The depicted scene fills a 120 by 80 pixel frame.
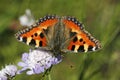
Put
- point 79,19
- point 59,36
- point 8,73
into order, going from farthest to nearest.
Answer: point 79,19, point 59,36, point 8,73

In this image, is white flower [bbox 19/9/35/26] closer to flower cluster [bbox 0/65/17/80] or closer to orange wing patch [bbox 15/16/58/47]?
orange wing patch [bbox 15/16/58/47]

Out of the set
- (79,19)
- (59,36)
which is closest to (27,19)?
(79,19)

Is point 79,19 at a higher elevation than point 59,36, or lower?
higher

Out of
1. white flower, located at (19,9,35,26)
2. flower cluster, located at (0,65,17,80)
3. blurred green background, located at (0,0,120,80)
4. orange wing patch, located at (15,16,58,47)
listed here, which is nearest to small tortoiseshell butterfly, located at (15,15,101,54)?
orange wing patch, located at (15,16,58,47)

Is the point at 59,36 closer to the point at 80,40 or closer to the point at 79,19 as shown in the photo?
the point at 80,40

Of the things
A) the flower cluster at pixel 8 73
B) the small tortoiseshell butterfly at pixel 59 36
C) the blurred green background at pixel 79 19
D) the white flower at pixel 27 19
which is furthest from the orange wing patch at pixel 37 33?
the white flower at pixel 27 19

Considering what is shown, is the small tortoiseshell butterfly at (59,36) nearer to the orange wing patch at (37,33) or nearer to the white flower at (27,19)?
the orange wing patch at (37,33)

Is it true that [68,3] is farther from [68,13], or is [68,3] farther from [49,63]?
[49,63]

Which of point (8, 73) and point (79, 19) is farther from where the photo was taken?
point (79, 19)
